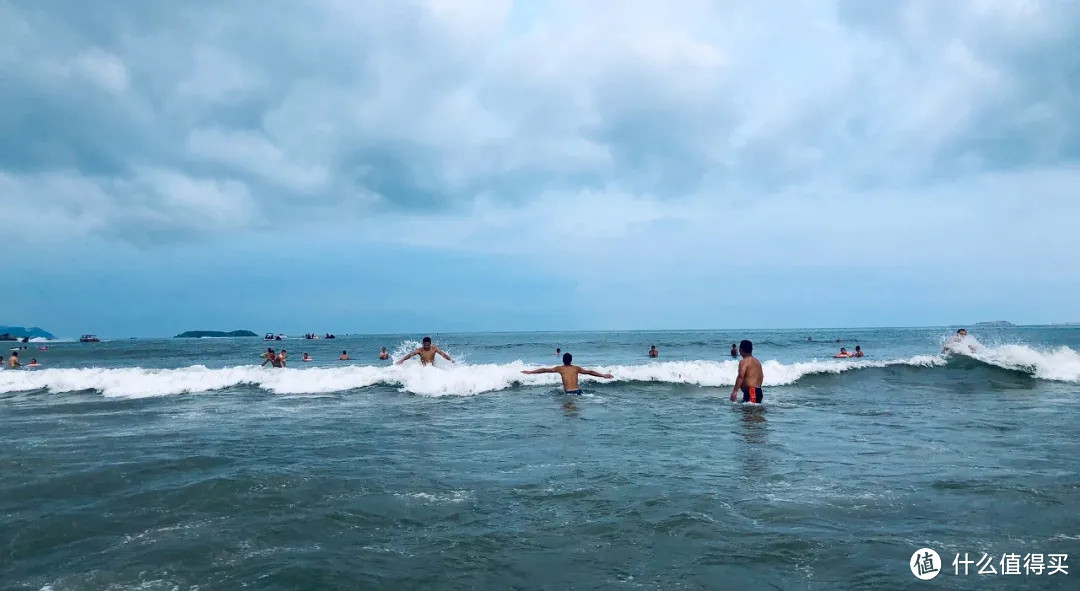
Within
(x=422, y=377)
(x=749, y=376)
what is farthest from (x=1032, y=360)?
(x=422, y=377)

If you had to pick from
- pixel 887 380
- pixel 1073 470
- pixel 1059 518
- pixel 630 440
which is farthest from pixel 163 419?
pixel 887 380

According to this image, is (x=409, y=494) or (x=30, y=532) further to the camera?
(x=409, y=494)

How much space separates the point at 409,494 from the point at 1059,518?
292 inches

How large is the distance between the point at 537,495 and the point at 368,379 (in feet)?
52.8

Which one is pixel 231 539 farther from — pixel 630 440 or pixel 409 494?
pixel 630 440

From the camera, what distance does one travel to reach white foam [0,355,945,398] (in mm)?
20453

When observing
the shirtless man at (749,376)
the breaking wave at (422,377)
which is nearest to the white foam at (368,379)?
the breaking wave at (422,377)

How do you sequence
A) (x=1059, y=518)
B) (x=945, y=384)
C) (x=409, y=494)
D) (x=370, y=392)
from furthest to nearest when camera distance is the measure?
(x=945, y=384) → (x=370, y=392) → (x=409, y=494) → (x=1059, y=518)

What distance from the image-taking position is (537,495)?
300 inches

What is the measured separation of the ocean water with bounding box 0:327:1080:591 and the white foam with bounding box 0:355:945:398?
4.06m

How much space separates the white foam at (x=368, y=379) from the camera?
2045cm

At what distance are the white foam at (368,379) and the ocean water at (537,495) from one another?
4.06 meters

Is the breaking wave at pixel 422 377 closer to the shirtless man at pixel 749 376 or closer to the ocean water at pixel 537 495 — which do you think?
the ocean water at pixel 537 495

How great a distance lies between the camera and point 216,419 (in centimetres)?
1459
